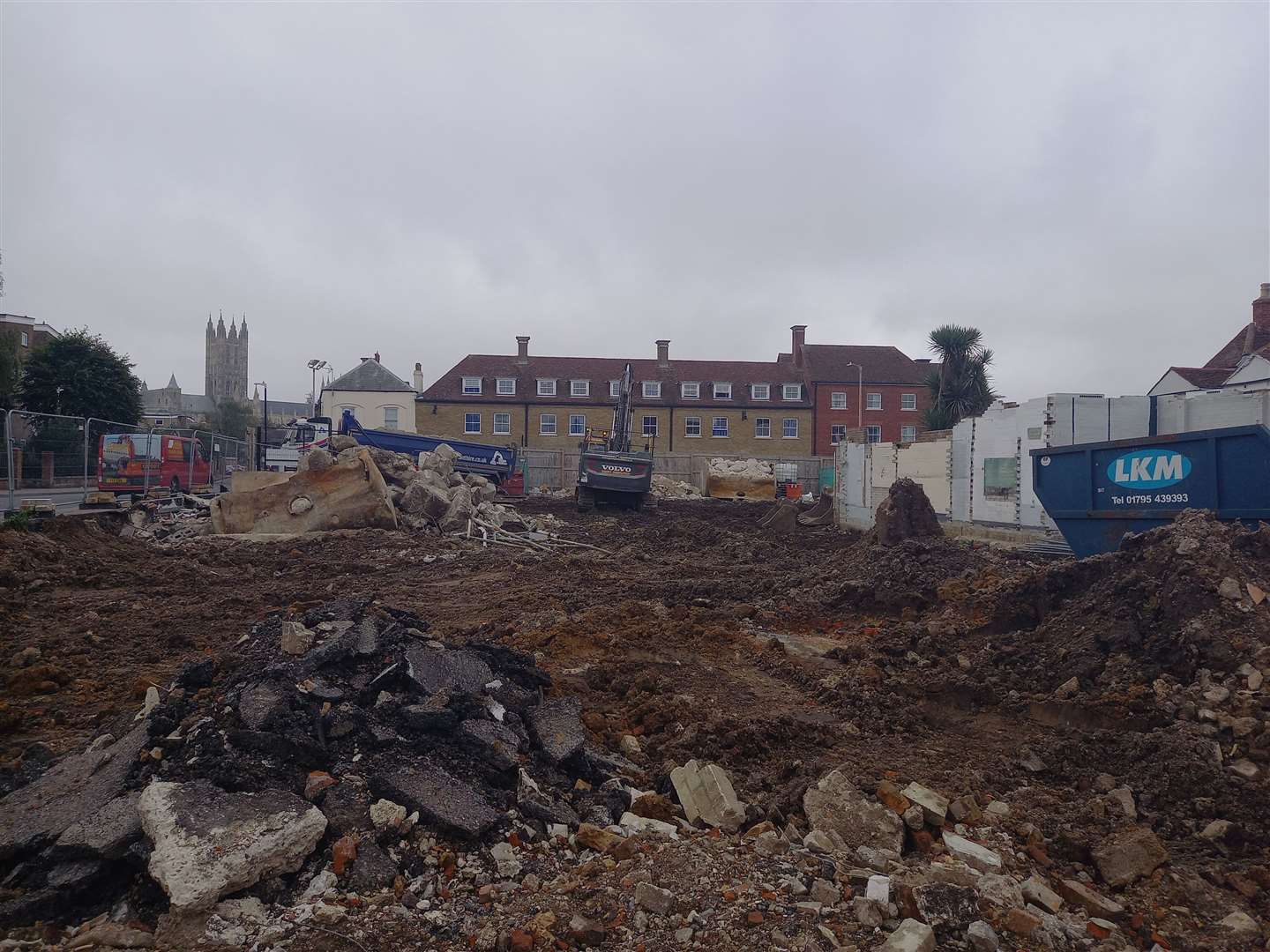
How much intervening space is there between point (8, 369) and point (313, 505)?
71.1ft

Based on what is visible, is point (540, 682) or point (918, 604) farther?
point (918, 604)

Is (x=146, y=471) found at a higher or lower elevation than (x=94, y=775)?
higher

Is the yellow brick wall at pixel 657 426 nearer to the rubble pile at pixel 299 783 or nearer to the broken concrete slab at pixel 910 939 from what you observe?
the rubble pile at pixel 299 783

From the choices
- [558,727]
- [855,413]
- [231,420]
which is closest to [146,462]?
[558,727]

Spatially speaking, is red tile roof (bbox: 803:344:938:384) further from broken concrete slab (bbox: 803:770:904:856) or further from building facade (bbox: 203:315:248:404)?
building facade (bbox: 203:315:248:404)

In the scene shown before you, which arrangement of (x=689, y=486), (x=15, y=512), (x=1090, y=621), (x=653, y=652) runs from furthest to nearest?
(x=689, y=486), (x=15, y=512), (x=653, y=652), (x=1090, y=621)

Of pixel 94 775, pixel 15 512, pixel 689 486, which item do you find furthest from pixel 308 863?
pixel 689 486

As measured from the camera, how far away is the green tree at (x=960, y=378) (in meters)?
37.5

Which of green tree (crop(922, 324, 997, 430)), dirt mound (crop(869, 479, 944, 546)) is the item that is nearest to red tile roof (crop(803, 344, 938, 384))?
green tree (crop(922, 324, 997, 430))

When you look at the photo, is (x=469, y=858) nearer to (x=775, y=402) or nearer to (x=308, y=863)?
(x=308, y=863)

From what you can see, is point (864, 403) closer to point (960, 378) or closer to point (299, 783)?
point (960, 378)

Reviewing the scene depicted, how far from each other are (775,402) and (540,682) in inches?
1729

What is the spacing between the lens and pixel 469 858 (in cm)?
384

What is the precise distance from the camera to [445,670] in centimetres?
562
